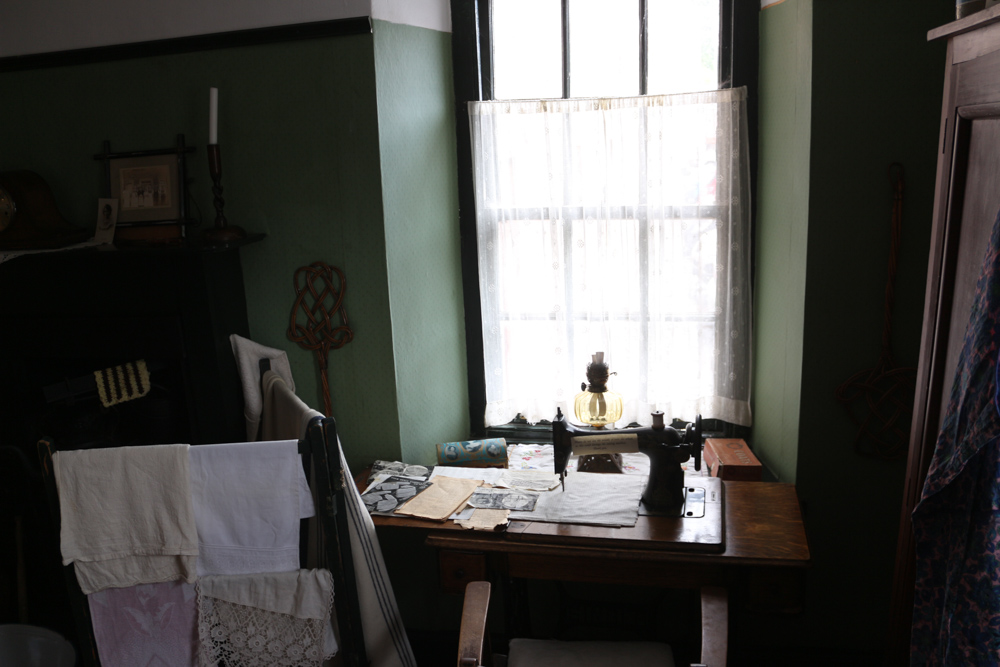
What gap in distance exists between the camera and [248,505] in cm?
176

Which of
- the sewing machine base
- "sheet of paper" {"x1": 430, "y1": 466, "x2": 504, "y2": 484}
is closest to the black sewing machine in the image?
the sewing machine base

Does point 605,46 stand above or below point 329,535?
above

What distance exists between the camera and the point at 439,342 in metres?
2.59

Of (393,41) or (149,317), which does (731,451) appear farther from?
(149,317)

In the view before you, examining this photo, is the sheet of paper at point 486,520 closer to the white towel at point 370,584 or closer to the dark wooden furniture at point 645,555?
the dark wooden furniture at point 645,555

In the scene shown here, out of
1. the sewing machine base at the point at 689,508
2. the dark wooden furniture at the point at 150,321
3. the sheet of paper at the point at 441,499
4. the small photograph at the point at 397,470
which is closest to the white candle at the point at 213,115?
the dark wooden furniture at the point at 150,321

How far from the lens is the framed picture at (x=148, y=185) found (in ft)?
7.66

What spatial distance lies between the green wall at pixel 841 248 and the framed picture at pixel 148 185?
186cm

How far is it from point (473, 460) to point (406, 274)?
660 mm

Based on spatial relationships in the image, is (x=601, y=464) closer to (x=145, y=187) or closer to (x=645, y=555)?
(x=645, y=555)

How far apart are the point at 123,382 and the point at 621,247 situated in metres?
1.67

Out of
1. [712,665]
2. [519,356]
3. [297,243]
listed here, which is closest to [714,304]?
[519,356]

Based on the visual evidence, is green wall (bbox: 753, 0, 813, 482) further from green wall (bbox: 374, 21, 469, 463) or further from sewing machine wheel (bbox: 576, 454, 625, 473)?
green wall (bbox: 374, 21, 469, 463)

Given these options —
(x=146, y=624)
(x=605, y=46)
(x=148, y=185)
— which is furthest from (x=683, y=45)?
(x=146, y=624)
